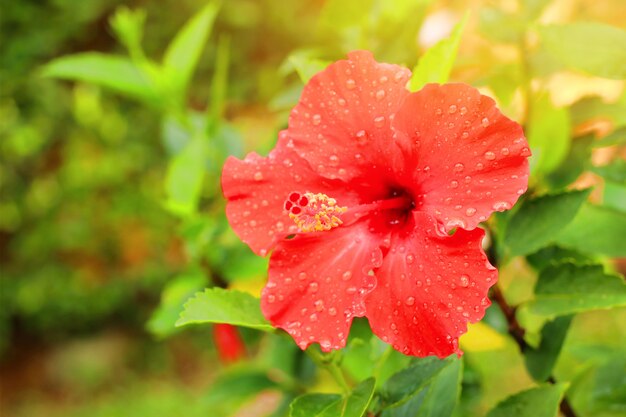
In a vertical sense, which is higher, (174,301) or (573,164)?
(573,164)

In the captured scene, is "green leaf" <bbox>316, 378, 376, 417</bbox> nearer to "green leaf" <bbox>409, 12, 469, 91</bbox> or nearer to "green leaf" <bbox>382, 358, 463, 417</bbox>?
"green leaf" <bbox>382, 358, 463, 417</bbox>

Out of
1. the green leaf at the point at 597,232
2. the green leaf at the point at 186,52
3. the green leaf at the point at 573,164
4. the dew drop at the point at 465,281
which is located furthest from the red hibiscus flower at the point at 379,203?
the green leaf at the point at 186,52

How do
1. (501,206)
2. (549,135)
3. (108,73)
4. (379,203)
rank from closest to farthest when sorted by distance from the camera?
(501,206) → (379,203) → (549,135) → (108,73)

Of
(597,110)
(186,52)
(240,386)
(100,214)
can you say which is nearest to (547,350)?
(597,110)

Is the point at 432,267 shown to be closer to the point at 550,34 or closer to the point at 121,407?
the point at 550,34

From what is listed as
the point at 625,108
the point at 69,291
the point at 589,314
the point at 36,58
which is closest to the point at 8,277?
the point at 69,291

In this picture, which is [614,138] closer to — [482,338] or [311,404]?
[482,338]

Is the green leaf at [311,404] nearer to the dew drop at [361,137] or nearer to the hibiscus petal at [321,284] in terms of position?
the hibiscus petal at [321,284]
